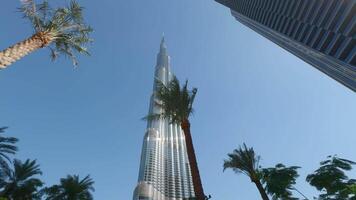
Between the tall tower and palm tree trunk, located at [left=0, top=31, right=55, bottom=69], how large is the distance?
12337cm

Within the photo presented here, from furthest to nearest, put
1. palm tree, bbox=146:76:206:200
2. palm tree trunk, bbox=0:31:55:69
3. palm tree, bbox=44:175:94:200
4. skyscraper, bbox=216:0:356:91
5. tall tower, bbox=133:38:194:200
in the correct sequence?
1. tall tower, bbox=133:38:194:200
2. skyscraper, bbox=216:0:356:91
3. palm tree, bbox=44:175:94:200
4. palm tree, bbox=146:76:206:200
5. palm tree trunk, bbox=0:31:55:69

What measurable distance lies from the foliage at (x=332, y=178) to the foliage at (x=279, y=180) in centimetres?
202

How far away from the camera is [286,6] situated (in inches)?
2422

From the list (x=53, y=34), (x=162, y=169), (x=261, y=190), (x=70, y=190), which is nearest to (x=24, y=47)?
(x=53, y=34)

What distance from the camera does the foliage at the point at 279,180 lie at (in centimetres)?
2448

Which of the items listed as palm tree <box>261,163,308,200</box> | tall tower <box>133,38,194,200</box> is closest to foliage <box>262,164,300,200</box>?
palm tree <box>261,163,308,200</box>

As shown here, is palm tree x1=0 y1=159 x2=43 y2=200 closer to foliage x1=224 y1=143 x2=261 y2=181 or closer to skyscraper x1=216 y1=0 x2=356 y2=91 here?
foliage x1=224 y1=143 x2=261 y2=181

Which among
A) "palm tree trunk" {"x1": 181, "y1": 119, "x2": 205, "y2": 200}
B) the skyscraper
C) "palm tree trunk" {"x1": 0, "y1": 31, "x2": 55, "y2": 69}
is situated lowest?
"palm tree trunk" {"x1": 181, "y1": 119, "x2": 205, "y2": 200}

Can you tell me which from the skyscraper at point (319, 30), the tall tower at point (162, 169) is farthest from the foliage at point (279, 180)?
the tall tower at point (162, 169)

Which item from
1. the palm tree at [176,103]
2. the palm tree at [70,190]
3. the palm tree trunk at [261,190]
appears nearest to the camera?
the palm tree at [176,103]

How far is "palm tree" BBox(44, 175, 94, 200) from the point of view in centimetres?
3509

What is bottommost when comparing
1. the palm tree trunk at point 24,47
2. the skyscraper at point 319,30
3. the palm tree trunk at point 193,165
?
the palm tree trunk at point 193,165

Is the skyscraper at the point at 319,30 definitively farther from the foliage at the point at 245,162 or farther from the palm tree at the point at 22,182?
the palm tree at the point at 22,182

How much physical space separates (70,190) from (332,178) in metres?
30.3
